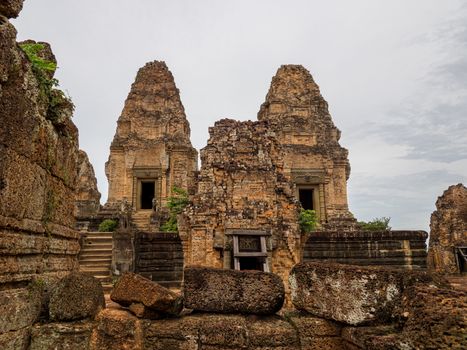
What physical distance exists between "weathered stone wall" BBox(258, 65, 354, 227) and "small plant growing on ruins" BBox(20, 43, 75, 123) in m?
17.5

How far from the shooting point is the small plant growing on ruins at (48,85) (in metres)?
3.46

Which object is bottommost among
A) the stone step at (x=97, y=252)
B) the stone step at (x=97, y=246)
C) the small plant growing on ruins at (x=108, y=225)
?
the stone step at (x=97, y=252)

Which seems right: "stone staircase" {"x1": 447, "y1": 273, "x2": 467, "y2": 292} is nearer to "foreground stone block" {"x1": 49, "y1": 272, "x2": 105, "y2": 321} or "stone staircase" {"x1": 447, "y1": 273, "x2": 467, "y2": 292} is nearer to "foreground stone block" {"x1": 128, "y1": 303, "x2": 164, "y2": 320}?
"foreground stone block" {"x1": 128, "y1": 303, "x2": 164, "y2": 320}

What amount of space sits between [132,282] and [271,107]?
2050cm

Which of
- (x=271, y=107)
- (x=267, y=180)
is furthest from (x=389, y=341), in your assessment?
(x=271, y=107)

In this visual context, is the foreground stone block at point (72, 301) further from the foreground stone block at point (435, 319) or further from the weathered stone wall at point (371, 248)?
the weathered stone wall at point (371, 248)

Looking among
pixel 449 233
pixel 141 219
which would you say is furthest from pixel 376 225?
pixel 141 219

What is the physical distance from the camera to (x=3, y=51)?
2.72 metres

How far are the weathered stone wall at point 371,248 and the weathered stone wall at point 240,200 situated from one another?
241 cm

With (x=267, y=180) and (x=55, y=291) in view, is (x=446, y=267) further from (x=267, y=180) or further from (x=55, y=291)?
(x=55, y=291)

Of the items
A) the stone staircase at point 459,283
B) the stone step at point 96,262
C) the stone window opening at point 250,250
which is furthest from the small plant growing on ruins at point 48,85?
the stone step at point 96,262

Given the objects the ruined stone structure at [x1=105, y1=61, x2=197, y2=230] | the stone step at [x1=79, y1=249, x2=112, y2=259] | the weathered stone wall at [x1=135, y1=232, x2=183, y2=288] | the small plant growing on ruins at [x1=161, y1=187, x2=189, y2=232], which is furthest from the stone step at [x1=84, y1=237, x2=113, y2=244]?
the ruined stone structure at [x1=105, y1=61, x2=197, y2=230]

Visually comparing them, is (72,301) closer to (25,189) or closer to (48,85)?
(25,189)

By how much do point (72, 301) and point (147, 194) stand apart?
2184cm
